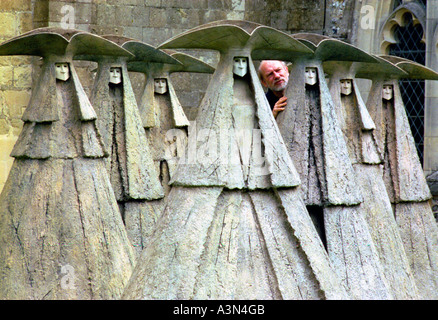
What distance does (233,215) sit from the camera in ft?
16.8

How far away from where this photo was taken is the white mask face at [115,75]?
24.2 ft

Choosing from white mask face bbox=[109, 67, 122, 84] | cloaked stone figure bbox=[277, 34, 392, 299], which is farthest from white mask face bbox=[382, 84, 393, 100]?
white mask face bbox=[109, 67, 122, 84]

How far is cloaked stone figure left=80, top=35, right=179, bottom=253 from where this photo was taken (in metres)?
7.36

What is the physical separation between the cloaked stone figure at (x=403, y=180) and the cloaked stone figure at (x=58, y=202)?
7.83 ft

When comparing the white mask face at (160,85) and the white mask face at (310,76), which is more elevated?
the white mask face at (310,76)

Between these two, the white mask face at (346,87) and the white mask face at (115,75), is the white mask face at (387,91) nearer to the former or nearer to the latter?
the white mask face at (346,87)

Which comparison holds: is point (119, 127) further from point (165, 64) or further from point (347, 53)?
point (347, 53)

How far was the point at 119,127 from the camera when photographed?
7.37m

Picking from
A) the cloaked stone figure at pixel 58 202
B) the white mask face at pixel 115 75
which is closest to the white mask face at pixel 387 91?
the white mask face at pixel 115 75

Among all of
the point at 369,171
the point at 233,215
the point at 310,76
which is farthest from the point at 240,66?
the point at 369,171

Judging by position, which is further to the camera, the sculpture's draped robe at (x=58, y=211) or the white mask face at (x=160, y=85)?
the white mask face at (x=160, y=85)

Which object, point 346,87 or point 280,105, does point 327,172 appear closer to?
point 280,105
